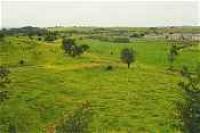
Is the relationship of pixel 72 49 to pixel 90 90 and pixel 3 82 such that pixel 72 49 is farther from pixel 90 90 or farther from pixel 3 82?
pixel 3 82

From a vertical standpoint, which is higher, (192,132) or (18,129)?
(192,132)

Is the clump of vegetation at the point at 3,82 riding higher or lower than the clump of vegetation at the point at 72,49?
lower

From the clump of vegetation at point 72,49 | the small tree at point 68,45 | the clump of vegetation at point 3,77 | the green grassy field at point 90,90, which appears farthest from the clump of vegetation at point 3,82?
the small tree at point 68,45

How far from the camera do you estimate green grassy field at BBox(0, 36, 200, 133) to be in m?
81.2

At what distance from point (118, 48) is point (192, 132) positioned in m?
109

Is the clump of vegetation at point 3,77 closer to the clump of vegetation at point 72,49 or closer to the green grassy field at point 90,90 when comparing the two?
the green grassy field at point 90,90

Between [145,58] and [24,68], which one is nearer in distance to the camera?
[24,68]

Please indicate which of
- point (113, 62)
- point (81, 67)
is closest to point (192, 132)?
point (81, 67)

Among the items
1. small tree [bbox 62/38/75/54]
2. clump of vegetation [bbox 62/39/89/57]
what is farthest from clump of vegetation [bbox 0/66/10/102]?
small tree [bbox 62/38/75/54]

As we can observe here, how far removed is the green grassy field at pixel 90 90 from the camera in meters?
81.2

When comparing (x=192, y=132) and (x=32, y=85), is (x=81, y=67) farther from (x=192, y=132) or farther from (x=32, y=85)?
(x=192, y=132)

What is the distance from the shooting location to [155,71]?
4719 inches

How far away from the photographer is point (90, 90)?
3878 inches

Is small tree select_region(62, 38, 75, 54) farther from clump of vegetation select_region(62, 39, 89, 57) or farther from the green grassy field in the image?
the green grassy field
